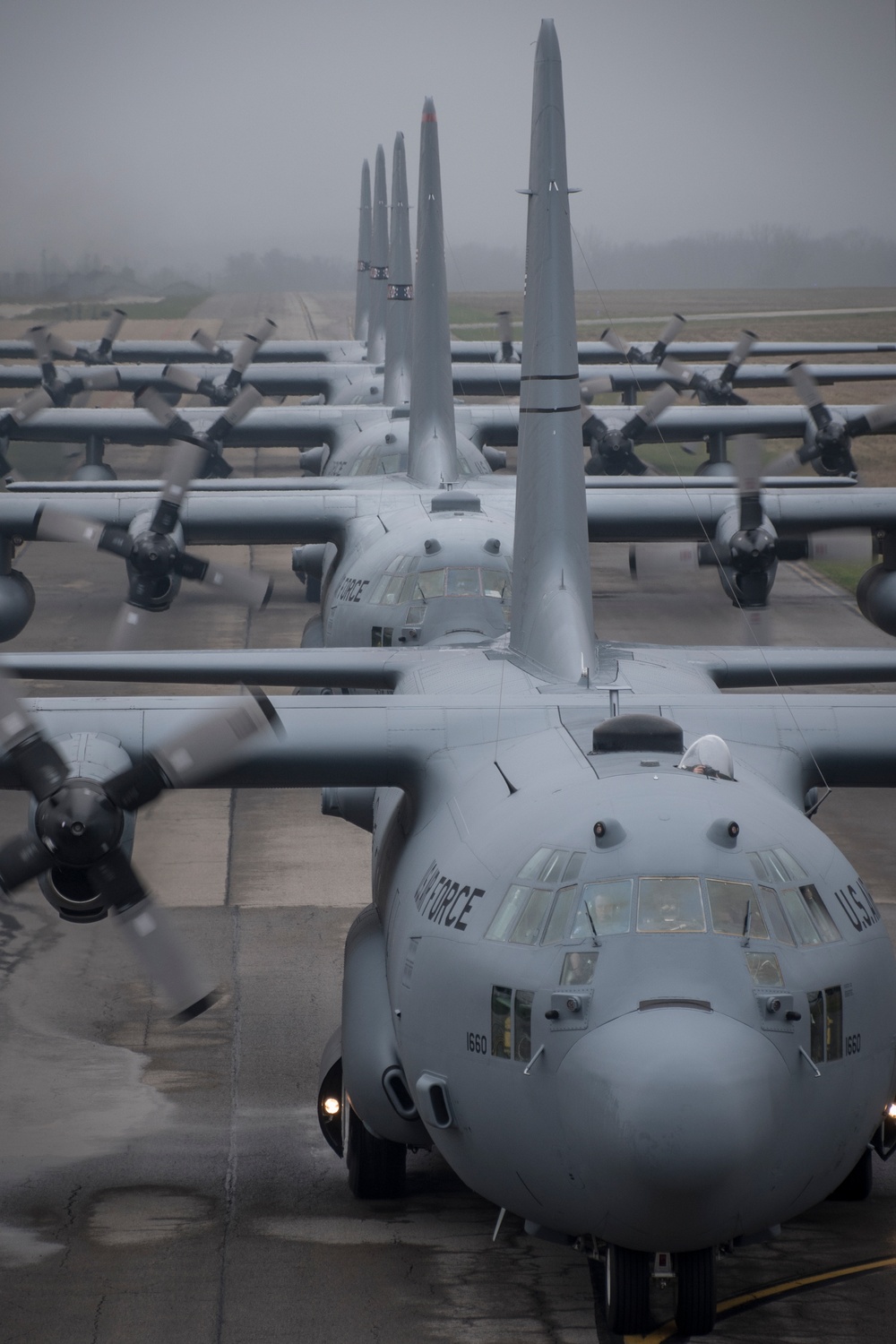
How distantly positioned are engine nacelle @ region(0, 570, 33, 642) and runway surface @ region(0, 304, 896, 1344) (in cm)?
703

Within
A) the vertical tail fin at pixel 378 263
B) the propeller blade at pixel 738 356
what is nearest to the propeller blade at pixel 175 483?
the propeller blade at pixel 738 356

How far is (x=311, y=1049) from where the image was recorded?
592 inches

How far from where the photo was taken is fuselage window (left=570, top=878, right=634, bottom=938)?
9102 millimetres

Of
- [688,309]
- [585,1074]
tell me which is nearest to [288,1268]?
[585,1074]

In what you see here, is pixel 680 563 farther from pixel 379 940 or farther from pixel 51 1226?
pixel 51 1226

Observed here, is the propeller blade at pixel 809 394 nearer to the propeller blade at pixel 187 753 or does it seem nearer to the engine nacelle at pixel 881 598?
the engine nacelle at pixel 881 598

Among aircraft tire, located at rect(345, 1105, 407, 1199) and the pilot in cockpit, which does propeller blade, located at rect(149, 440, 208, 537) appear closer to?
aircraft tire, located at rect(345, 1105, 407, 1199)

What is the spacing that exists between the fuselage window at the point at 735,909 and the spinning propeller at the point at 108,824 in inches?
161

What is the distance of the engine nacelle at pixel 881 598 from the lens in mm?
24719

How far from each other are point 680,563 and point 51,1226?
38.5ft

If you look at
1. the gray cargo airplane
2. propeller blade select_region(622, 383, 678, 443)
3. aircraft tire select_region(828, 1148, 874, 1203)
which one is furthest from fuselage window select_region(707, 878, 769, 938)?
propeller blade select_region(622, 383, 678, 443)

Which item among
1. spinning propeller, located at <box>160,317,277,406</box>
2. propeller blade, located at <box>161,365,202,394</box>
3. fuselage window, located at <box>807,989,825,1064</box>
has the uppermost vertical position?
spinning propeller, located at <box>160,317,277,406</box>

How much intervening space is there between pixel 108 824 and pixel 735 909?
4923 mm

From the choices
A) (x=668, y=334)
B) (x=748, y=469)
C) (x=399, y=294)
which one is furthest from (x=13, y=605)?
(x=668, y=334)
